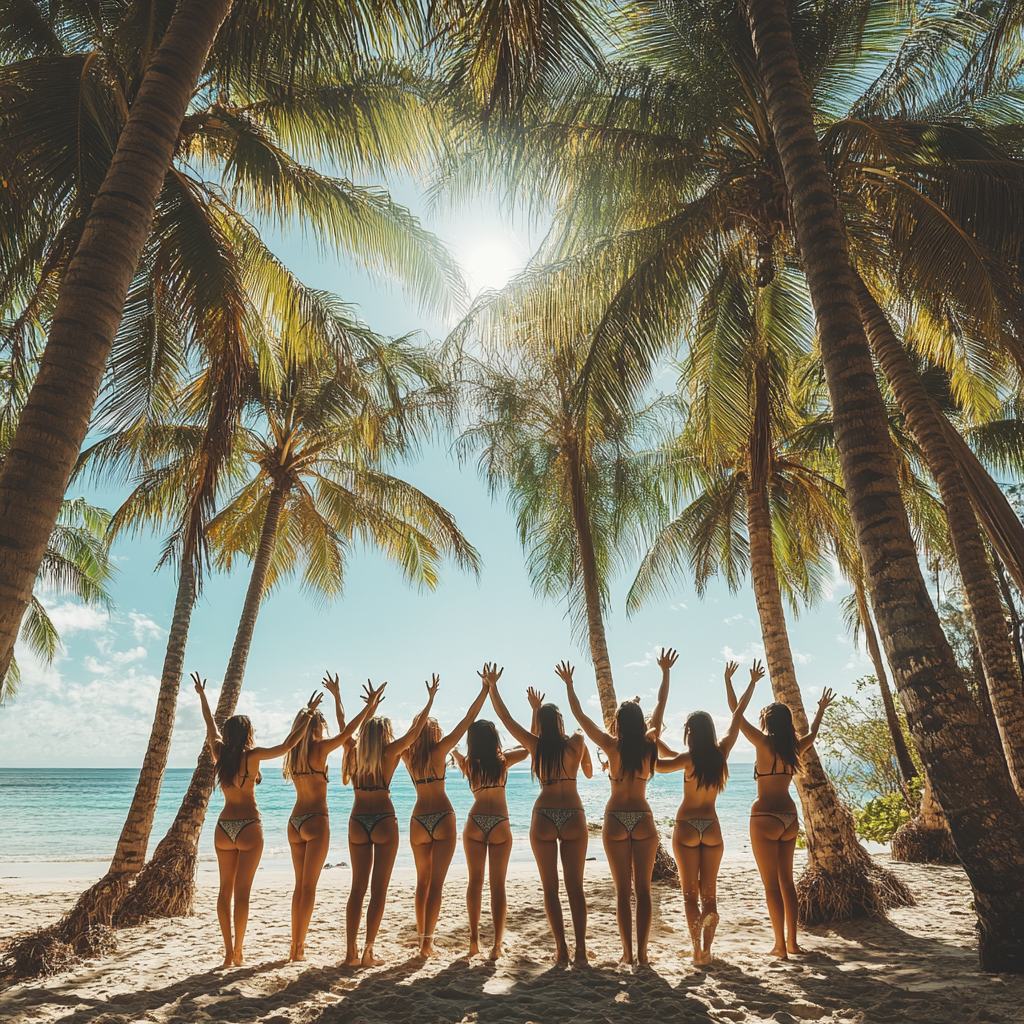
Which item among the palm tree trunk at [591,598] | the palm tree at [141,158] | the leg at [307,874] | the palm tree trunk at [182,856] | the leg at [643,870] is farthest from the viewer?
the palm tree trunk at [591,598]

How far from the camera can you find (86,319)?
3.43m

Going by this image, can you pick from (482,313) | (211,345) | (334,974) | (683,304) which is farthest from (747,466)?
(334,974)

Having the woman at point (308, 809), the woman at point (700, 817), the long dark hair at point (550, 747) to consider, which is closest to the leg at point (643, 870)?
the woman at point (700, 817)

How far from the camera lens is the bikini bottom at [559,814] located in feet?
15.0

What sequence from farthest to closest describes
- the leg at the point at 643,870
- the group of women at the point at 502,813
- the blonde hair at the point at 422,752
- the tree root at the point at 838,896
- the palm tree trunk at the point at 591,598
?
the palm tree trunk at the point at 591,598
the tree root at the point at 838,896
the blonde hair at the point at 422,752
the group of women at the point at 502,813
the leg at the point at 643,870

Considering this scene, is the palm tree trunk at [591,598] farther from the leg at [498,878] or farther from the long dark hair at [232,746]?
A: the long dark hair at [232,746]

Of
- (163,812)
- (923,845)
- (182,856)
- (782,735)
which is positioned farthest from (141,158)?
(163,812)

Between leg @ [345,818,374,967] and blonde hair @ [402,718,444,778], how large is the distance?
56 centimetres

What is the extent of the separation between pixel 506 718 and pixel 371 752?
1.07 m

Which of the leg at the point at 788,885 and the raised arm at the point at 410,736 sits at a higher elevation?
the raised arm at the point at 410,736

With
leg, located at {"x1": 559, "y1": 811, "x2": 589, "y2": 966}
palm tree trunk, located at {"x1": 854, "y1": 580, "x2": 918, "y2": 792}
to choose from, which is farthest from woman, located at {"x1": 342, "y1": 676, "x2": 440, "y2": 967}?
palm tree trunk, located at {"x1": 854, "y1": 580, "x2": 918, "y2": 792}

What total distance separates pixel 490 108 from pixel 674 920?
7823 mm

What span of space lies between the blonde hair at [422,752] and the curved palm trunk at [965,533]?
5.69 m

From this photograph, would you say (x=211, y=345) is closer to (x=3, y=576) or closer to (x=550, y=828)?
(x=3, y=576)
